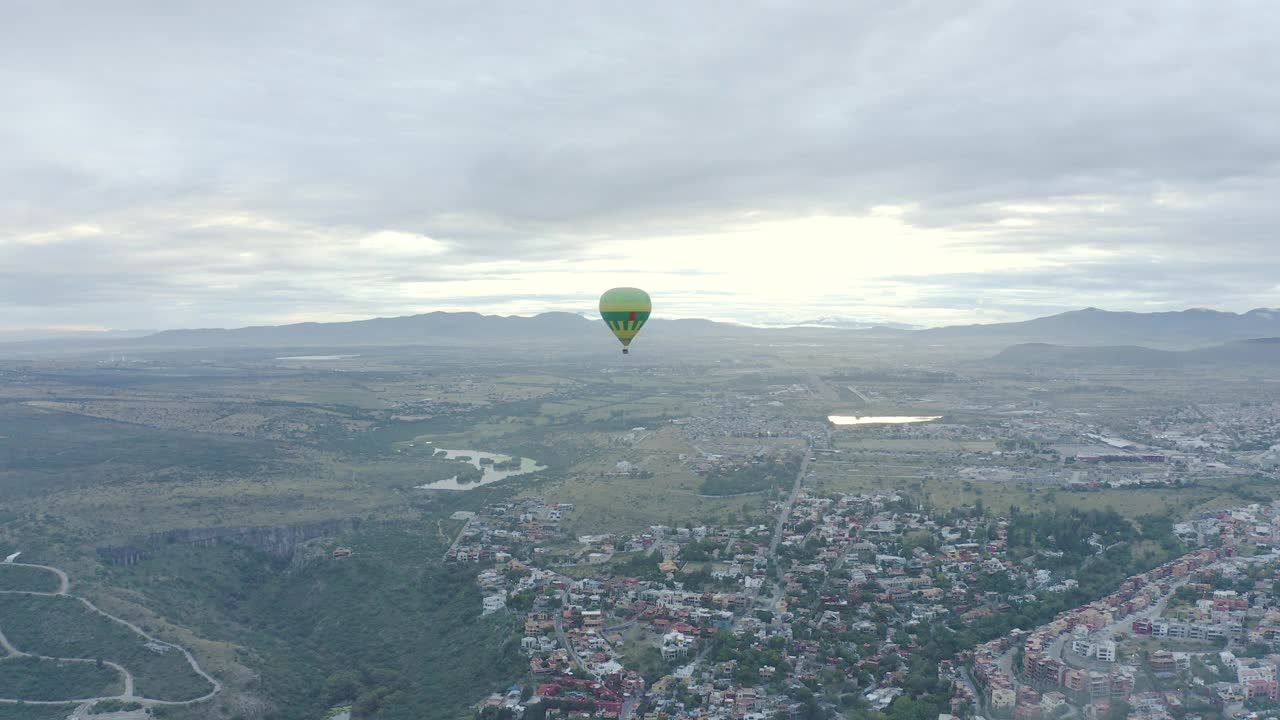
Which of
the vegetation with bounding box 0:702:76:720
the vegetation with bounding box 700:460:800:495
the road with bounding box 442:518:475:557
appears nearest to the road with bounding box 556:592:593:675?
the road with bounding box 442:518:475:557

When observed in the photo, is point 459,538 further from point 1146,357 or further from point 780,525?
point 1146,357

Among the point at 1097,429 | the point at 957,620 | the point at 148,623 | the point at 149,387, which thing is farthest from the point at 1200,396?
the point at 149,387

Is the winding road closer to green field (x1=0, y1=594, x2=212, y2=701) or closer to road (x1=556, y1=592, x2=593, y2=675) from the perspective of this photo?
green field (x1=0, y1=594, x2=212, y2=701)

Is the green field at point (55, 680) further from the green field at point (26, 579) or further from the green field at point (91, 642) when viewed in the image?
the green field at point (26, 579)

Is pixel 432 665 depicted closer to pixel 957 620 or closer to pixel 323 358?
pixel 957 620

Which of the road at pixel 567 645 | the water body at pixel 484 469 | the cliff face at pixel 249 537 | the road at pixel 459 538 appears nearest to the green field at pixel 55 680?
the cliff face at pixel 249 537
